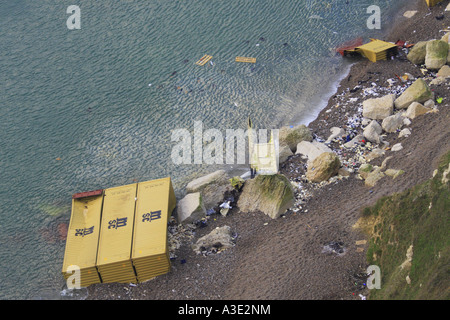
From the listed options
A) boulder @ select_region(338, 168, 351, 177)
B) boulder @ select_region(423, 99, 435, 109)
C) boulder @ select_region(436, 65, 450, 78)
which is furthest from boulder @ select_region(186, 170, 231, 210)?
boulder @ select_region(436, 65, 450, 78)

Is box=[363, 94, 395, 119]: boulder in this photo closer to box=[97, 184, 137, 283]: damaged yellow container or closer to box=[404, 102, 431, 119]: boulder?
box=[404, 102, 431, 119]: boulder

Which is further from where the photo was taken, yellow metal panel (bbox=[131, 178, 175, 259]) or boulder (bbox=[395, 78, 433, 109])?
boulder (bbox=[395, 78, 433, 109])

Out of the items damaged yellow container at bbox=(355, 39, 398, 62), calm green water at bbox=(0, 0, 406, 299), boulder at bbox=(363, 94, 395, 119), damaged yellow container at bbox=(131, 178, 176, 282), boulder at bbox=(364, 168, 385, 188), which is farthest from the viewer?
damaged yellow container at bbox=(355, 39, 398, 62)

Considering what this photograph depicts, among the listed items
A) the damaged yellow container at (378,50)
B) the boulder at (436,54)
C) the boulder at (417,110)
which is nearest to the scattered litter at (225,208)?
the boulder at (417,110)

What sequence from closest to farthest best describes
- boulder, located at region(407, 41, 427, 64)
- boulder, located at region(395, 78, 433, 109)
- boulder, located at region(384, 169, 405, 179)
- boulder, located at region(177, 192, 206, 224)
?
boulder, located at region(384, 169, 405, 179)
boulder, located at region(177, 192, 206, 224)
boulder, located at region(395, 78, 433, 109)
boulder, located at region(407, 41, 427, 64)

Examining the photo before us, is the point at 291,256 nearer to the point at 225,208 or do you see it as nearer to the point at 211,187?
the point at 225,208

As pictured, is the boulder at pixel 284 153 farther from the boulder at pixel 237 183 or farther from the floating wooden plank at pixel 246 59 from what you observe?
the floating wooden plank at pixel 246 59

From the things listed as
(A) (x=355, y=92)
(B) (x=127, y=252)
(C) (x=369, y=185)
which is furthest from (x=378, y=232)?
(A) (x=355, y=92)

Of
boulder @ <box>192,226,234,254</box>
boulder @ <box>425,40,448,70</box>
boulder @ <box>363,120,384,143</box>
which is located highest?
boulder @ <box>425,40,448,70</box>

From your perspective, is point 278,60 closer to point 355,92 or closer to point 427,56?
point 355,92
